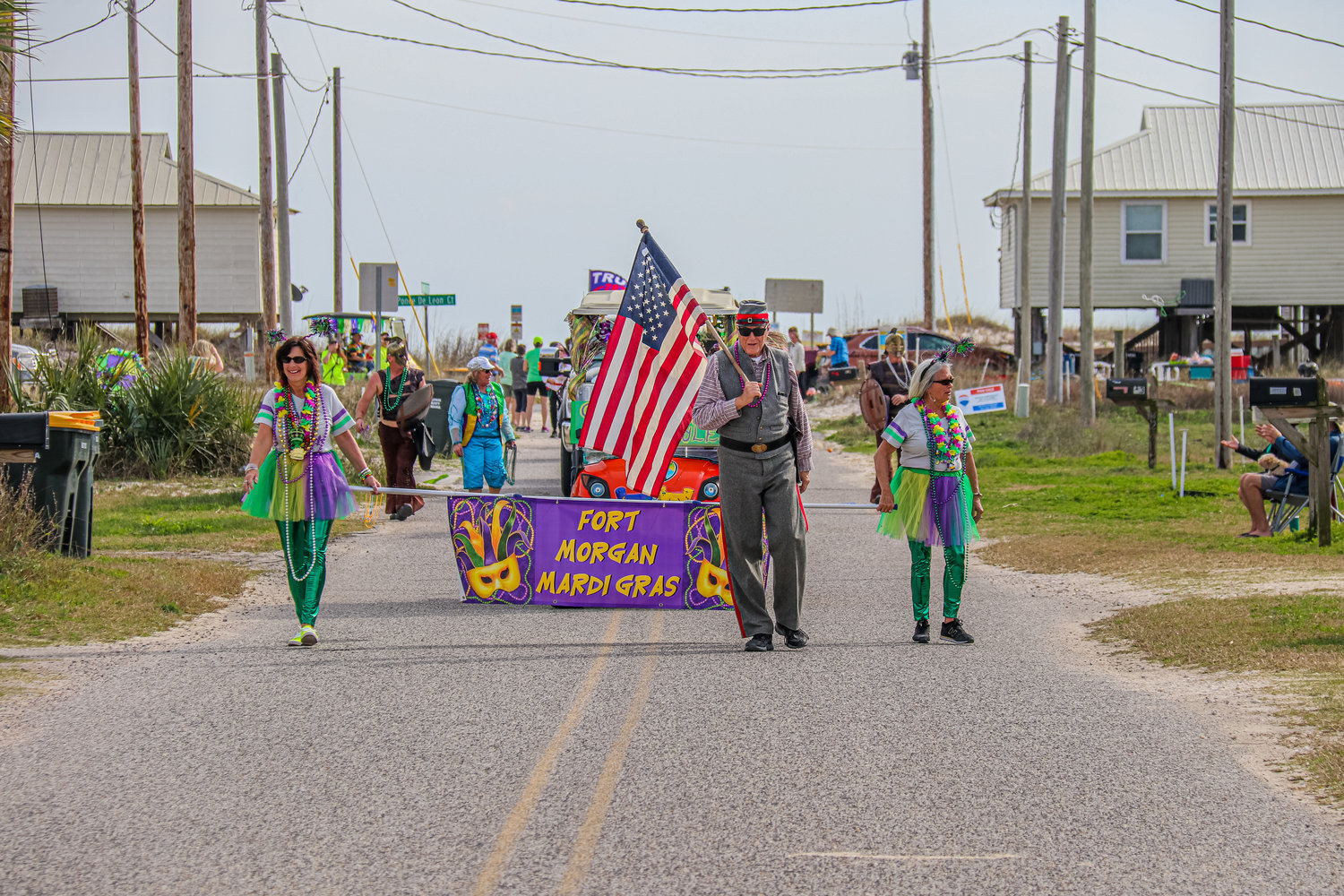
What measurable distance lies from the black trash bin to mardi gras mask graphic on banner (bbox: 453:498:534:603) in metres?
3.44

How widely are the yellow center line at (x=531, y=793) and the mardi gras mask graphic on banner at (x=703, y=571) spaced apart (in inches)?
80.0

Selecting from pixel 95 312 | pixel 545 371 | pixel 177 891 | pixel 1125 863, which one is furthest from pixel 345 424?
pixel 95 312

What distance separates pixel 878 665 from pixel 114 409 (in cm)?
1441

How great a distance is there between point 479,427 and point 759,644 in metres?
6.80

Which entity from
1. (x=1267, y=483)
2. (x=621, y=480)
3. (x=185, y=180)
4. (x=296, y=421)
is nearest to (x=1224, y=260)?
(x=1267, y=483)

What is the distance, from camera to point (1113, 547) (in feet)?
46.1

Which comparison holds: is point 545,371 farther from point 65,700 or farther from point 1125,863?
point 1125,863

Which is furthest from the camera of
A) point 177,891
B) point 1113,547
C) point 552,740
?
point 1113,547

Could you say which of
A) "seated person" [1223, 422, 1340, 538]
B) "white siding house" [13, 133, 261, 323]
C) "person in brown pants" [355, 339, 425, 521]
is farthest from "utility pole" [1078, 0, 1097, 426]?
"white siding house" [13, 133, 261, 323]

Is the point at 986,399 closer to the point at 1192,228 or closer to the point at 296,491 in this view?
the point at 296,491

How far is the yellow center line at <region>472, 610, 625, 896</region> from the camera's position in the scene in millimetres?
4875

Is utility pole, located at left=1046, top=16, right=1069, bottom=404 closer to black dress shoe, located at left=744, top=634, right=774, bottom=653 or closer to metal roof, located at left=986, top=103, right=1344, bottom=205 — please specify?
metal roof, located at left=986, top=103, right=1344, bottom=205

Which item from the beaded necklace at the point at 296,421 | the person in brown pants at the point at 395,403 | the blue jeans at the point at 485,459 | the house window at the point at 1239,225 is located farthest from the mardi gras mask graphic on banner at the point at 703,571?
the house window at the point at 1239,225

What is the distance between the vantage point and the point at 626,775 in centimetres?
609
